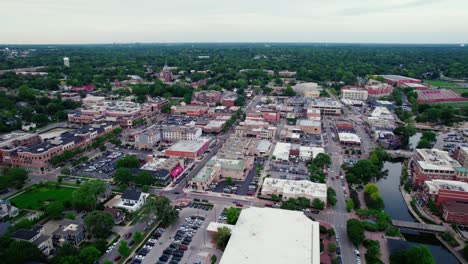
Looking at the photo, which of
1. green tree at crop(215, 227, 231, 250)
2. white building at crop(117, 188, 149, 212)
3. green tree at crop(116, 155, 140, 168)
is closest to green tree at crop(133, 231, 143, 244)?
white building at crop(117, 188, 149, 212)

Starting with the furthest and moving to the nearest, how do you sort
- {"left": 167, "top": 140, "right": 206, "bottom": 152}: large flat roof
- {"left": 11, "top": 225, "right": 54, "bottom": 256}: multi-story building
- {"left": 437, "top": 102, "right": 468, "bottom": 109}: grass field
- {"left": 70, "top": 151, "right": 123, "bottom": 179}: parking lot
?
{"left": 437, "top": 102, "right": 468, "bottom": 109}: grass field < {"left": 167, "top": 140, "right": 206, "bottom": 152}: large flat roof < {"left": 70, "top": 151, "right": 123, "bottom": 179}: parking lot < {"left": 11, "top": 225, "right": 54, "bottom": 256}: multi-story building

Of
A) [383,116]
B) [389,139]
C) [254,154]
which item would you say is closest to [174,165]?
[254,154]

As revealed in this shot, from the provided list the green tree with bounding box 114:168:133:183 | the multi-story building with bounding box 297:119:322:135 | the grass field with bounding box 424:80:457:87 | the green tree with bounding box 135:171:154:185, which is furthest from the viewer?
the grass field with bounding box 424:80:457:87

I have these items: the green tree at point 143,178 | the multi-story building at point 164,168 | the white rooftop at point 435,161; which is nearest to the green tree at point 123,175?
the green tree at point 143,178

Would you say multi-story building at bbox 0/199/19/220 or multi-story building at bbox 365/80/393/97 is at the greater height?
multi-story building at bbox 365/80/393/97

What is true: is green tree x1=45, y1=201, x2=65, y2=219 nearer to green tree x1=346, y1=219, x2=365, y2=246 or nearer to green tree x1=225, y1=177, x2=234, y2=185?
green tree x1=225, y1=177, x2=234, y2=185

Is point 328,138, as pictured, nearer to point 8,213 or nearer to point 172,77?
point 8,213

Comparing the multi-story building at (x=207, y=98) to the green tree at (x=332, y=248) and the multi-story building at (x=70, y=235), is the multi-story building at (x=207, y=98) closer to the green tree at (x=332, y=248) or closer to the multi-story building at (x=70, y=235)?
the multi-story building at (x=70, y=235)
